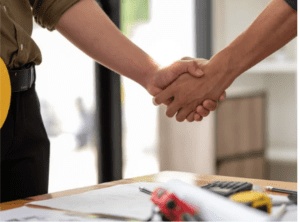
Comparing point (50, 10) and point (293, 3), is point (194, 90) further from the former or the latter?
point (50, 10)

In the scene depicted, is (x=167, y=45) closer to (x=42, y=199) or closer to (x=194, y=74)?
(x=194, y=74)

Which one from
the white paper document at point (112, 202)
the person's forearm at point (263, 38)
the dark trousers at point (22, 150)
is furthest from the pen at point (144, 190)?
the person's forearm at point (263, 38)

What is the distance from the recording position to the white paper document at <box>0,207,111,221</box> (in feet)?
2.06

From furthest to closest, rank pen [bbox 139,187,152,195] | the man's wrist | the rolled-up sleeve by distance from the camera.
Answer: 1. the man's wrist
2. the rolled-up sleeve
3. pen [bbox 139,187,152,195]

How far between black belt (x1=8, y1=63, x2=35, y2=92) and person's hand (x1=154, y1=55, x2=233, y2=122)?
0.55 m

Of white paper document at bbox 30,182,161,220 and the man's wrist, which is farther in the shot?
the man's wrist

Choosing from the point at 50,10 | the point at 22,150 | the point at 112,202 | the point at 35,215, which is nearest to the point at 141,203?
the point at 112,202

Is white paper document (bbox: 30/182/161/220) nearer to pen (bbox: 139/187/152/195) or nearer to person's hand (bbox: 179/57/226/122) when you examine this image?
pen (bbox: 139/187/152/195)

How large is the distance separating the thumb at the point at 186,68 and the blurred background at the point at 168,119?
826 millimetres

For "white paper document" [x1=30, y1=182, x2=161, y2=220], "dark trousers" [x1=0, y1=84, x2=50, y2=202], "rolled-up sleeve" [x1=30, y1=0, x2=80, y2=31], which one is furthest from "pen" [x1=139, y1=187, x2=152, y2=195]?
"rolled-up sleeve" [x1=30, y1=0, x2=80, y2=31]

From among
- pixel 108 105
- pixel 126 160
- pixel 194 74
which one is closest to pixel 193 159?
pixel 126 160

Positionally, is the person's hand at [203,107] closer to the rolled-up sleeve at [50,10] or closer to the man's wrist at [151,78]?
the man's wrist at [151,78]

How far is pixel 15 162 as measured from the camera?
37.5 inches

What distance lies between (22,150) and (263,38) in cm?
72
